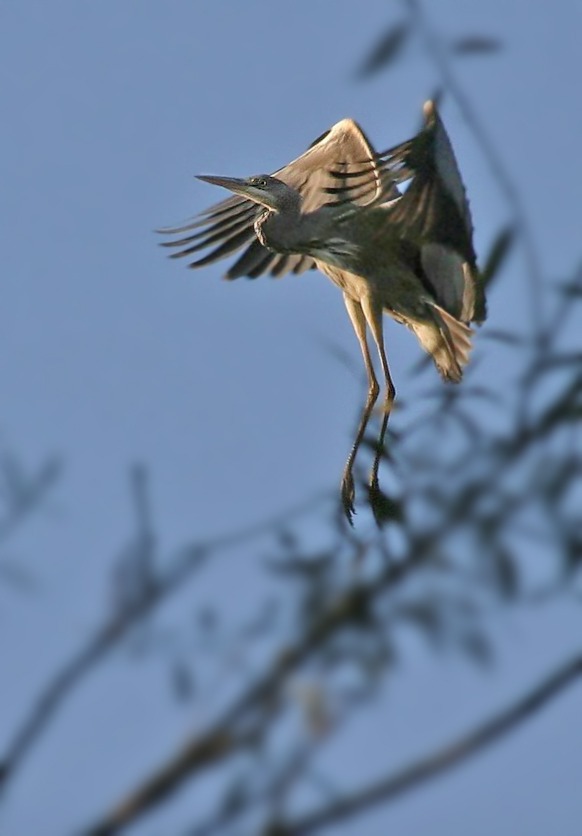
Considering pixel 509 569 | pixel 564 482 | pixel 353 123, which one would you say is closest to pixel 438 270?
pixel 353 123

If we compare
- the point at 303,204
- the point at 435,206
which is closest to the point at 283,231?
the point at 303,204

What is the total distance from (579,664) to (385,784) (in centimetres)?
26

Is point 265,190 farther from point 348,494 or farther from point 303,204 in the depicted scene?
point 348,494

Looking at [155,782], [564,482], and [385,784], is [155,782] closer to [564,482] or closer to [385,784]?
[385,784]

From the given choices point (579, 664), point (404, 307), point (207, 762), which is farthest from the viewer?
point (404, 307)

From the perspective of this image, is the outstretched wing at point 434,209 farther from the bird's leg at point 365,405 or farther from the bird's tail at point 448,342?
the bird's leg at point 365,405

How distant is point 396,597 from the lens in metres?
1.50

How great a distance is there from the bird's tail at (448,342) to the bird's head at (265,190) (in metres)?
0.28

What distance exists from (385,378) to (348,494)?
0.27 m

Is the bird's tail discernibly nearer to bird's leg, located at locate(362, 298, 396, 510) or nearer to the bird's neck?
bird's leg, located at locate(362, 298, 396, 510)

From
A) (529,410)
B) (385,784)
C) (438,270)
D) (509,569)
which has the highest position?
(438,270)

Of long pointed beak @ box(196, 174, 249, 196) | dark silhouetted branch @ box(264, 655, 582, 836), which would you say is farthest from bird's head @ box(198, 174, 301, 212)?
dark silhouetted branch @ box(264, 655, 582, 836)

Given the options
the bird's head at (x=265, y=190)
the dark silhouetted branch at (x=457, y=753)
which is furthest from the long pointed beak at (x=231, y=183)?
the dark silhouetted branch at (x=457, y=753)

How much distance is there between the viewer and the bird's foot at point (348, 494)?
1.98 m
